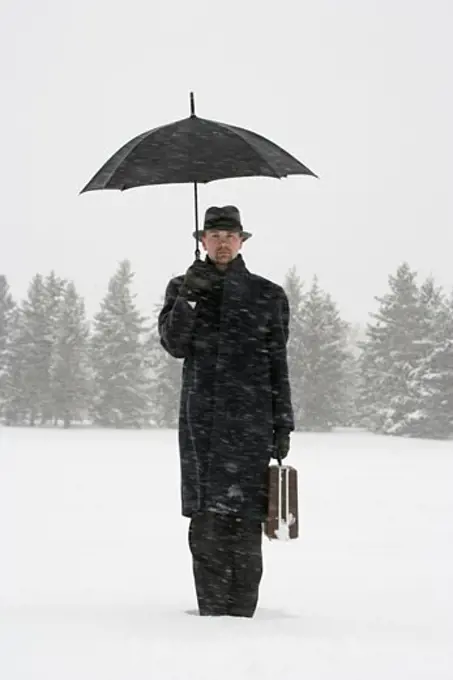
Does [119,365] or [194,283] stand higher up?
[119,365]

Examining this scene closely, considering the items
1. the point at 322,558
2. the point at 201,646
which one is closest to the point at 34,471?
the point at 322,558

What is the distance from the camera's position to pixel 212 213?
4.81 m

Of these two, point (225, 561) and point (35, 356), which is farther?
point (35, 356)

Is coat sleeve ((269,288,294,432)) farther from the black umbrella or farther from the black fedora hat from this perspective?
the black umbrella

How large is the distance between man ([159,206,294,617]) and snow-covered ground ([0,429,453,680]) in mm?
324

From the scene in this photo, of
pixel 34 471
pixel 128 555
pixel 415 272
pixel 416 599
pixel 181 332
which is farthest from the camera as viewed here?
pixel 415 272

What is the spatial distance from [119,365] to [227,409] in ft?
183

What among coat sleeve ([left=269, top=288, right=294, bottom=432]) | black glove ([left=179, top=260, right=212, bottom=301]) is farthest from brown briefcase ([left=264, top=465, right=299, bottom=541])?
black glove ([left=179, top=260, right=212, bottom=301])

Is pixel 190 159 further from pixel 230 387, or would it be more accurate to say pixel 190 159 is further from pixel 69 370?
pixel 69 370

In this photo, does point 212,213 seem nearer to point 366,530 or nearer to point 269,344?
point 269,344

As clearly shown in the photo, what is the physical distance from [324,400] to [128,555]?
5073cm

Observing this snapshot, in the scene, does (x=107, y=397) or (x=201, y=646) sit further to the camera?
(x=107, y=397)

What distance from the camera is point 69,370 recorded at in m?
60.4

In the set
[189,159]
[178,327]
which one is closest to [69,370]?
[189,159]
